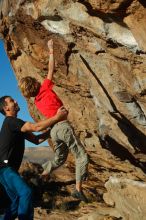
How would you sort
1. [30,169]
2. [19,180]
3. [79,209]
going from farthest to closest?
[30,169]
[79,209]
[19,180]

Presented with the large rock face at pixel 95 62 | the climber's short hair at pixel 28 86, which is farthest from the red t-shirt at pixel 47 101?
the large rock face at pixel 95 62

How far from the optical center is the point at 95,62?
11.6 m

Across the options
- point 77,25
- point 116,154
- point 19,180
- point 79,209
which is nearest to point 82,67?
point 77,25

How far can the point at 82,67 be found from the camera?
40.6 ft

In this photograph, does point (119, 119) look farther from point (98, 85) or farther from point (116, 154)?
point (116, 154)

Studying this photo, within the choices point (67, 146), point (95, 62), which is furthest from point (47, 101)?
point (95, 62)

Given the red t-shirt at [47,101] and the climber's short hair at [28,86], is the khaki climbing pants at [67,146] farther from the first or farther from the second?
the climber's short hair at [28,86]

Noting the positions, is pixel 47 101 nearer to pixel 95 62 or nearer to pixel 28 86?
pixel 28 86

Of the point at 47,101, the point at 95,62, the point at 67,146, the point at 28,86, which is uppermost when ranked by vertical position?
the point at 95,62

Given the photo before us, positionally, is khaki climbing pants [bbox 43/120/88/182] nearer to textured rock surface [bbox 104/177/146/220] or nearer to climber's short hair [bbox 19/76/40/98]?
climber's short hair [bbox 19/76/40/98]

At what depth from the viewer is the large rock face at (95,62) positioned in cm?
1035

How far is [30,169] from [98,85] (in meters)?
13.5

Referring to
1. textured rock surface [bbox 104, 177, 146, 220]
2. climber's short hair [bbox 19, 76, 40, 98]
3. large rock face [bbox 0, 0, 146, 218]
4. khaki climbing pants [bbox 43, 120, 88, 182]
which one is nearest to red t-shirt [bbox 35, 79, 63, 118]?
climber's short hair [bbox 19, 76, 40, 98]

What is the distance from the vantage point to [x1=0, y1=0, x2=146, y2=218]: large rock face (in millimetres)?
10352
